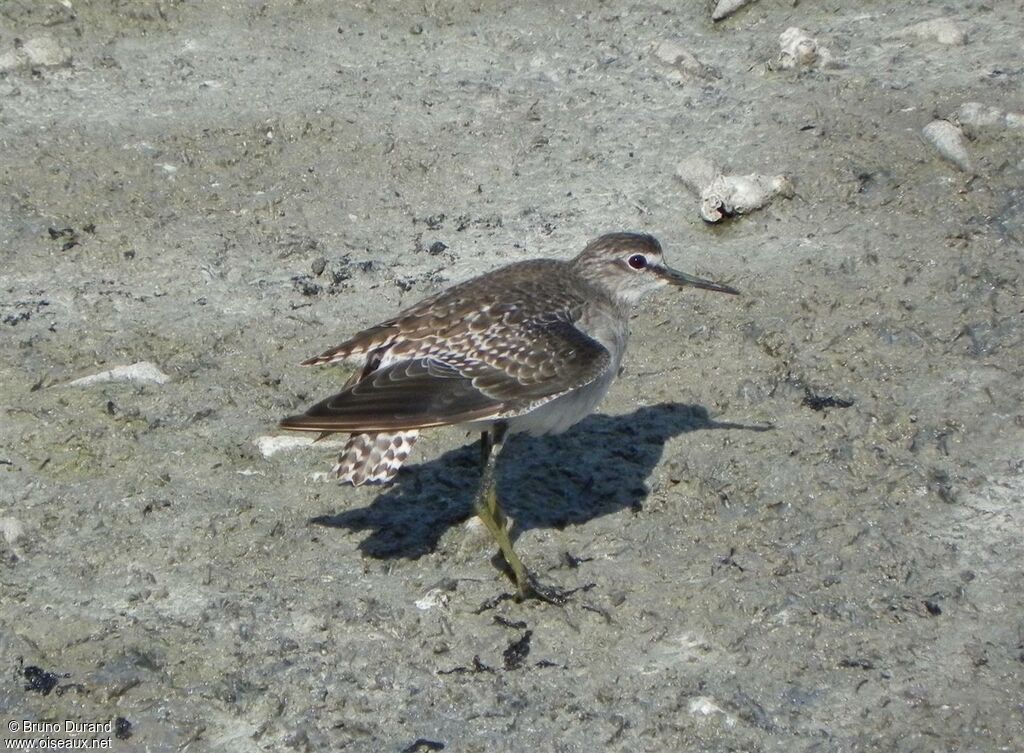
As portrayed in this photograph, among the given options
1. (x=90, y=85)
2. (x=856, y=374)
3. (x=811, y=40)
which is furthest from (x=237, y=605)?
(x=811, y=40)

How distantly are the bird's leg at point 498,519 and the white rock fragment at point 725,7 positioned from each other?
4342 millimetres

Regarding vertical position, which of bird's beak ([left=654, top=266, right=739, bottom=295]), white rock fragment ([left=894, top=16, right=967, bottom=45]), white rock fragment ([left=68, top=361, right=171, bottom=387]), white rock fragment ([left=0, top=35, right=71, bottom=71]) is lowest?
white rock fragment ([left=68, top=361, right=171, bottom=387])

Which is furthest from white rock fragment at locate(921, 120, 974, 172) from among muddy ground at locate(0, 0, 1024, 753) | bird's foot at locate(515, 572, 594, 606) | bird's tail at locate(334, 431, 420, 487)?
bird's tail at locate(334, 431, 420, 487)

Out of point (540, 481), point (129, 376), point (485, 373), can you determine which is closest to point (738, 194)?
point (540, 481)

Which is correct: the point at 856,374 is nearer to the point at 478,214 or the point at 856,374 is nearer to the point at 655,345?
the point at 655,345

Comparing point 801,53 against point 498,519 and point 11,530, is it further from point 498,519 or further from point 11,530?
point 11,530

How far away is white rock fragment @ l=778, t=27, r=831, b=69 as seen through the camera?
29.2 feet

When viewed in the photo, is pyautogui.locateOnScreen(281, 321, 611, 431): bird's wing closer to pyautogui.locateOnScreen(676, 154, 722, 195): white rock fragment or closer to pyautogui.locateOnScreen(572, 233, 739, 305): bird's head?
pyautogui.locateOnScreen(572, 233, 739, 305): bird's head

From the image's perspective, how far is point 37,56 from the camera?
917cm

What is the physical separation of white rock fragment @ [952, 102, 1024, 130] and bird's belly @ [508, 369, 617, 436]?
326 cm

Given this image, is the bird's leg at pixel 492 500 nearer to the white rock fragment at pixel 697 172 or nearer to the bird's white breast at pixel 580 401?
the bird's white breast at pixel 580 401

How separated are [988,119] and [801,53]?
1.22 metres

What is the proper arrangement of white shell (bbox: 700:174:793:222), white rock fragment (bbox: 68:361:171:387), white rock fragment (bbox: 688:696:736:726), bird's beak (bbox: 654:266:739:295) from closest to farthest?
white rock fragment (bbox: 688:696:736:726), bird's beak (bbox: 654:266:739:295), white rock fragment (bbox: 68:361:171:387), white shell (bbox: 700:174:793:222)

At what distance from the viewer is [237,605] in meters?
5.75
